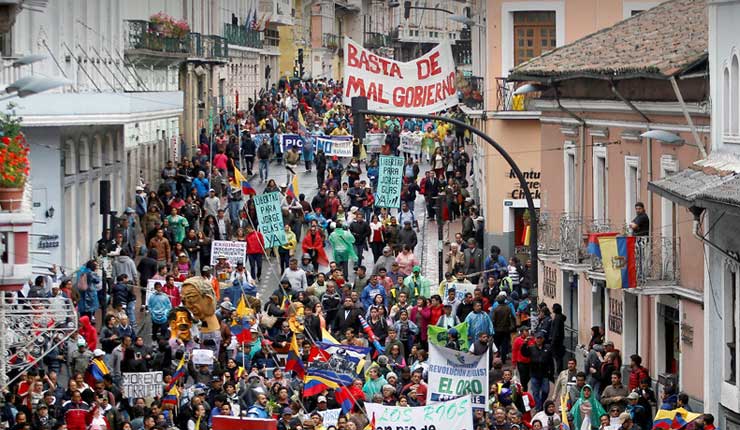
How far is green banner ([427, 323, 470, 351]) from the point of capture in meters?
31.7

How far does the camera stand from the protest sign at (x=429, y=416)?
26125 millimetres

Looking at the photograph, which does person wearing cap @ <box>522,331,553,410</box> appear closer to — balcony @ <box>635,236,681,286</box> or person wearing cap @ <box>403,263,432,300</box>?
balcony @ <box>635,236,681,286</box>

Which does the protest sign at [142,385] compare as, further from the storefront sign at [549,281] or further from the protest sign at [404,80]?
the storefront sign at [549,281]

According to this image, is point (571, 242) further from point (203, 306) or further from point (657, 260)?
point (203, 306)

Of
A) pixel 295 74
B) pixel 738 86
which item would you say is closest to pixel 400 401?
pixel 738 86

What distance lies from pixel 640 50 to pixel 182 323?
8.03 metres

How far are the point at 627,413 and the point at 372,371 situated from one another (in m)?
4.30

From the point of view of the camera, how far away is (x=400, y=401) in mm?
28500

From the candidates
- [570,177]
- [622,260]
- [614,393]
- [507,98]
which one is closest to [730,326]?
[614,393]

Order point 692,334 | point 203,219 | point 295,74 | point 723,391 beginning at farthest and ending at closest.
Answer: point 295,74, point 203,219, point 692,334, point 723,391

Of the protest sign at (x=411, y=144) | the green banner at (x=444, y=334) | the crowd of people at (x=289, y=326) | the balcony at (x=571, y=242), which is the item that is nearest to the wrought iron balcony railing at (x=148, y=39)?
the crowd of people at (x=289, y=326)

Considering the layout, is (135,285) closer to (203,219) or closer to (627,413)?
(203,219)

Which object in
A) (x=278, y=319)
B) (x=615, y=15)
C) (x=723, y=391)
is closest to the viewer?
(x=723, y=391)

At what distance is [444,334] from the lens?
32.0m
